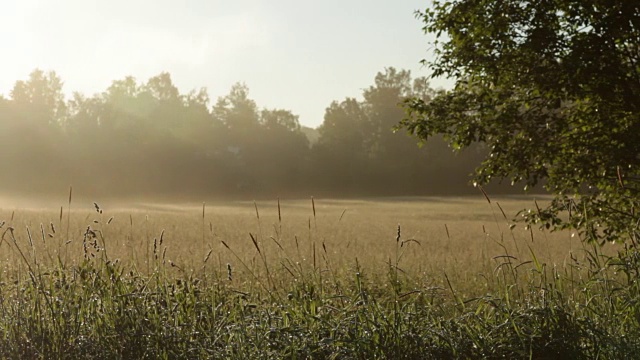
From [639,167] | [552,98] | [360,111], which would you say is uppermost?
[360,111]

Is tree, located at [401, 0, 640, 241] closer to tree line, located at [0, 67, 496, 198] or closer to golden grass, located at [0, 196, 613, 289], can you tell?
golden grass, located at [0, 196, 613, 289]

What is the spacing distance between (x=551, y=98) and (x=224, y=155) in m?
75.2

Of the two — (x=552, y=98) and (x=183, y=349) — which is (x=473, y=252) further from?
(x=183, y=349)

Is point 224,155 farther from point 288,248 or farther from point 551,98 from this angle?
point 551,98

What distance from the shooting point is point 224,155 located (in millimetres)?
86688

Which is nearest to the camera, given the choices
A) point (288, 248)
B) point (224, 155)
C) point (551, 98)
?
point (551, 98)

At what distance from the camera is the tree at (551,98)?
12719mm

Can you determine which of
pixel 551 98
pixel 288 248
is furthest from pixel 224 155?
pixel 551 98

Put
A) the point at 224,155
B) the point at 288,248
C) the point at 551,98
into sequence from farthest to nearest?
the point at 224,155, the point at 288,248, the point at 551,98

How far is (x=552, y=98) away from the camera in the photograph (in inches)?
516

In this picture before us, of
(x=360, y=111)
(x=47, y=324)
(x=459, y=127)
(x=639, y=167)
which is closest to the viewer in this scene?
(x=47, y=324)

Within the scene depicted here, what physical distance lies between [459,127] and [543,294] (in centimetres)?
779

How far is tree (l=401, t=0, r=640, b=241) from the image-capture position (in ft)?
41.7

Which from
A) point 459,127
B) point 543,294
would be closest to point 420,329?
point 543,294
